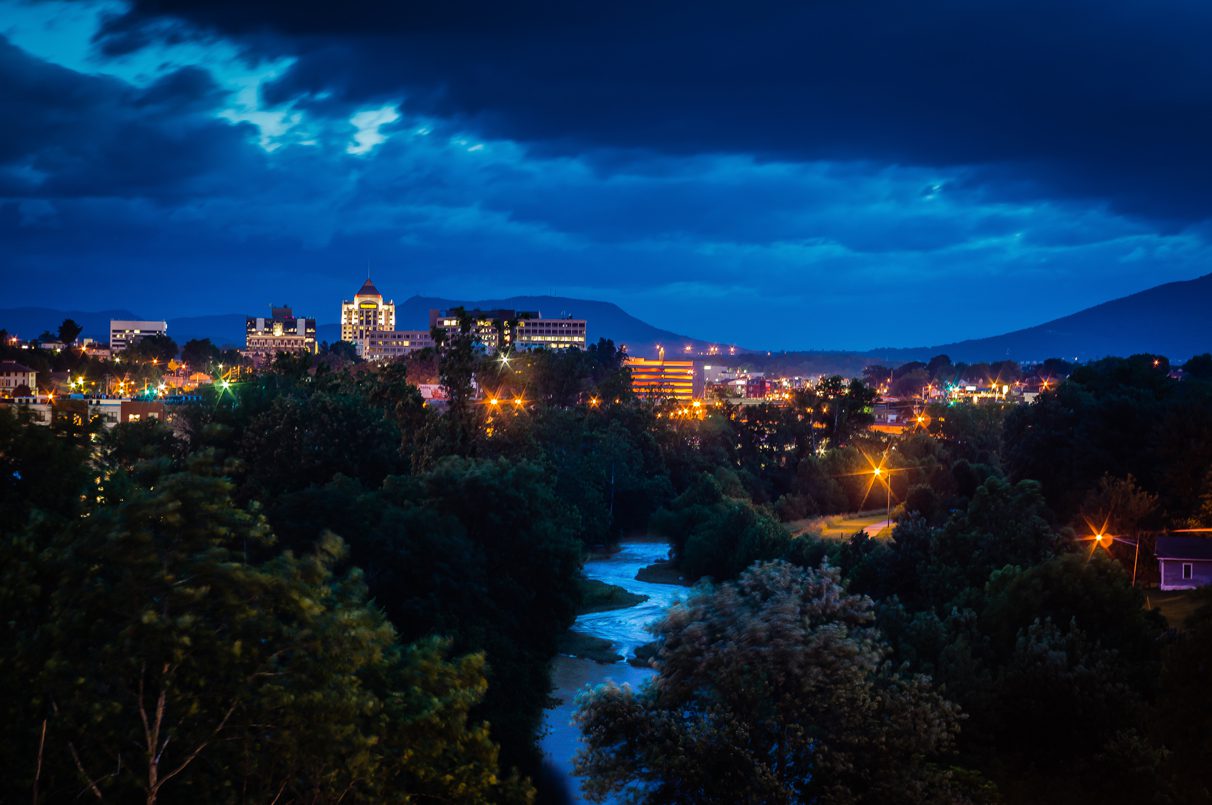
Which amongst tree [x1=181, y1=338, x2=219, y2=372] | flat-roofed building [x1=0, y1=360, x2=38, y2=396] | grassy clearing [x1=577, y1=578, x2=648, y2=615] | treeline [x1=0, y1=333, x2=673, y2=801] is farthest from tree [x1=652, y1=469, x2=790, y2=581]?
tree [x1=181, y1=338, x2=219, y2=372]

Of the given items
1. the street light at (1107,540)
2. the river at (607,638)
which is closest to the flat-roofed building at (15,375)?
the river at (607,638)

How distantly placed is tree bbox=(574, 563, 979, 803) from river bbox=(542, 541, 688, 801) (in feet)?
4.75

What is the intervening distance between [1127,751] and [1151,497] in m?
30.1

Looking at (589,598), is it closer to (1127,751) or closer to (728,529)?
(728,529)

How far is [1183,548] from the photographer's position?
137ft

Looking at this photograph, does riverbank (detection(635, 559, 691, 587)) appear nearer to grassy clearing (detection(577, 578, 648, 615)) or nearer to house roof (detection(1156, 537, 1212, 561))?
grassy clearing (detection(577, 578, 648, 615))

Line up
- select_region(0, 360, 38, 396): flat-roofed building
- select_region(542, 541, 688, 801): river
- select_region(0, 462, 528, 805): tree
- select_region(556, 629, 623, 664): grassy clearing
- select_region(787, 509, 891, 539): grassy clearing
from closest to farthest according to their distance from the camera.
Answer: select_region(0, 462, 528, 805): tree
select_region(542, 541, 688, 801): river
select_region(556, 629, 623, 664): grassy clearing
select_region(787, 509, 891, 539): grassy clearing
select_region(0, 360, 38, 396): flat-roofed building

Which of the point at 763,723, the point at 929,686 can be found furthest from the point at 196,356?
the point at 763,723

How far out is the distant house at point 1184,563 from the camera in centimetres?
4081

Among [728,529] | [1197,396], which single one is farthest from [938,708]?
[1197,396]

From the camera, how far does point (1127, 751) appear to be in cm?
2138

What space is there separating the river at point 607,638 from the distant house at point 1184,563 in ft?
59.5

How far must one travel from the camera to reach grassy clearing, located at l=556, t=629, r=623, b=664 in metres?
40.8

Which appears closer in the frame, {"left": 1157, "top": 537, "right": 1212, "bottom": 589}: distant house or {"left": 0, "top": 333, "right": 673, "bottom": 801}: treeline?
{"left": 0, "top": 333, "right": 673, "bottom": 801}: treeline
